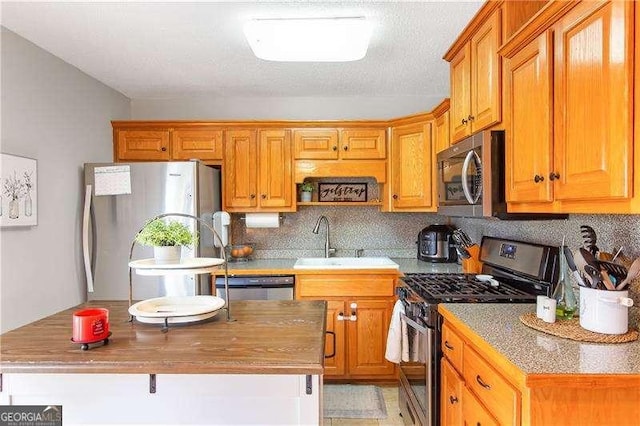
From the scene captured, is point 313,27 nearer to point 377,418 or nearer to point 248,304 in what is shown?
point 248,304

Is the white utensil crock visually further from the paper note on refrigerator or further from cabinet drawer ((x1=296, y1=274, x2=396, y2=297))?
→ the paper note on refrigerator

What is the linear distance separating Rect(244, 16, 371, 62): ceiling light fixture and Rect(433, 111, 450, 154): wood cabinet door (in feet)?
2.93

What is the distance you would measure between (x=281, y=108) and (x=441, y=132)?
153 cm

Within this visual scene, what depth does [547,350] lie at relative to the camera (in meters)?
1.22

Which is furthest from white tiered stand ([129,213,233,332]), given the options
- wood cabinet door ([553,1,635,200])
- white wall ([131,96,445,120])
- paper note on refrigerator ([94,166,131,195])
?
white wall ([131,96,445,120])

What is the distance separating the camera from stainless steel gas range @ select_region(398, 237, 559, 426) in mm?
1888

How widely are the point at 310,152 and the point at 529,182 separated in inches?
81.5

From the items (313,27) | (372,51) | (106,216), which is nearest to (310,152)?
(372,51)

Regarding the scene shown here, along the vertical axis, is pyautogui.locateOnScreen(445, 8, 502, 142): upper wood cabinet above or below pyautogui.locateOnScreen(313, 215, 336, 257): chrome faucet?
above

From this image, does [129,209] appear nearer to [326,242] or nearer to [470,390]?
[326,242]

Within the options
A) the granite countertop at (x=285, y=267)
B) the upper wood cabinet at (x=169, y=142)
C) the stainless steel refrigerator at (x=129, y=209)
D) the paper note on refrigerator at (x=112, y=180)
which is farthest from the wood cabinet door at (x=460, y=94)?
the paper note on refrigerator at (x=112, y=180)

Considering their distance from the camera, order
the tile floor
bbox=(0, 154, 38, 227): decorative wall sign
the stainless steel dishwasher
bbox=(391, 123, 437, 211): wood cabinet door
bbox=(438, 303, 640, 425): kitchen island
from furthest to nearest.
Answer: bbox=(391, 123, 437, 211): wood cabinet door, the stainless steel dishwasher, the tile floor, bbox=(0, 154, 38, 227): decorative wall sign, bbox=(438, 303, 640, 425): kitchen island

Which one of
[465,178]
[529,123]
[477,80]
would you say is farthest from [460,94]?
[529,123]

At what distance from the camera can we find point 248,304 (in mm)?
1899
